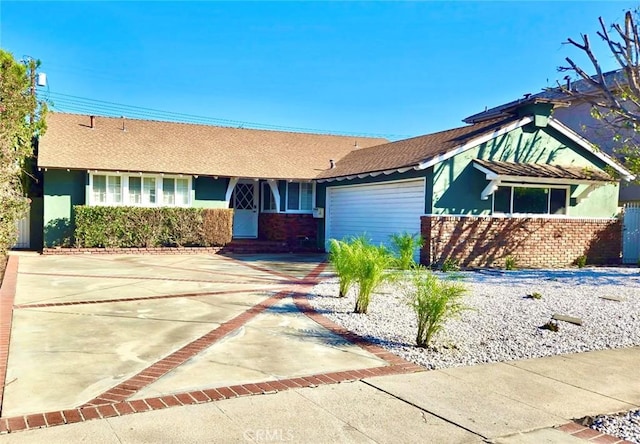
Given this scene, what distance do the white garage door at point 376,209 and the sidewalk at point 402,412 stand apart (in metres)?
9.54

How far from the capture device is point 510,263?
47.3 ft

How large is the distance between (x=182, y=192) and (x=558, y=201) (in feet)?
42.2

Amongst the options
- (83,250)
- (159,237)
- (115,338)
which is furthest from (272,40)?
(115,338)

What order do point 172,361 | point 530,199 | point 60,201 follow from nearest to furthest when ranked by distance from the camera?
point 172,361
point 530,199
point 60,201

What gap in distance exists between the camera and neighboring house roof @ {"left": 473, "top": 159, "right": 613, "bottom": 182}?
1393 centimetres

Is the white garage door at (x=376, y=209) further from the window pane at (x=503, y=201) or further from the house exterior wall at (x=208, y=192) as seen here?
the house exterior wall at (x=208, y=192)

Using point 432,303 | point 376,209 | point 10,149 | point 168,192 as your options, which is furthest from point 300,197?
point 432,303

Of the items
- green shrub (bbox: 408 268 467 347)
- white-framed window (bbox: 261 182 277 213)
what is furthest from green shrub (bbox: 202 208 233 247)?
green shrub (bbox: 408 268 467 347)

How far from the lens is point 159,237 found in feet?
58.1

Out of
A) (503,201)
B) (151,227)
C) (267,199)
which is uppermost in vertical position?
(267,199)

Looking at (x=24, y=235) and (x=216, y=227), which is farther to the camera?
(x=216, y=227)

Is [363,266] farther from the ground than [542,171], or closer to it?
closer to it

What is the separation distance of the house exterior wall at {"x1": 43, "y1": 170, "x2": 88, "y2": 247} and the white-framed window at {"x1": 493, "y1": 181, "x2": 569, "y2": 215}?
44.4 feet

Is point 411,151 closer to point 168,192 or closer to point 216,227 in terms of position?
point 216,227
